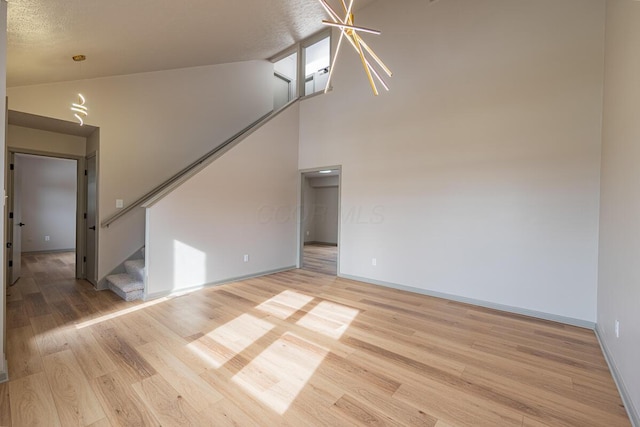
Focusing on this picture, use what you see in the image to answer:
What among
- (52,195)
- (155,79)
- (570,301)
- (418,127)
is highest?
(155,79)

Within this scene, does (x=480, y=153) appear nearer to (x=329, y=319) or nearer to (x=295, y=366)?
(x=329, y=319)

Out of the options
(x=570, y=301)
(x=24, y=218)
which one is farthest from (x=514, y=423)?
(x=24, y=218)

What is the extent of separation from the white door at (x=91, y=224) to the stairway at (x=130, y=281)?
429 millimetres

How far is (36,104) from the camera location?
365 cm

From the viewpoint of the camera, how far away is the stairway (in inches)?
146

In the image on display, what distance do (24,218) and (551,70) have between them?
11.7 metres

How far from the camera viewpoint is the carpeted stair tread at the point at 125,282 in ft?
12.2

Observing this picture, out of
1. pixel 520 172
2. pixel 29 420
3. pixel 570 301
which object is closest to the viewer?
pixel 29 420

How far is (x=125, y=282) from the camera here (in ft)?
13.0

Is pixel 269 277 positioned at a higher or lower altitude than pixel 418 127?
lower

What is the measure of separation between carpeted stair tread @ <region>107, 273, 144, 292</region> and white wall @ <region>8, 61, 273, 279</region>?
22 centimetres

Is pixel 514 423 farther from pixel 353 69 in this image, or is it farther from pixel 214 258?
pixel 353 69

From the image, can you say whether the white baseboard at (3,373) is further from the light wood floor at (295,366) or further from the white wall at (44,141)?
the white wall at (44,141)

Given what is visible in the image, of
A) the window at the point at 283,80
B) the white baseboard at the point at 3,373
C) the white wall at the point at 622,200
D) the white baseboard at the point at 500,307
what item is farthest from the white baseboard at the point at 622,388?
the window at the point at 283,80
